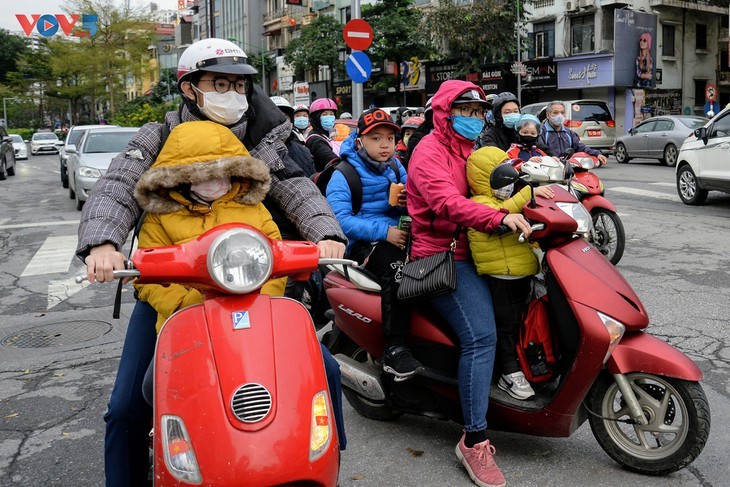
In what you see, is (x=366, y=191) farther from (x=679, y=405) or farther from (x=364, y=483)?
(x=679, y=405)

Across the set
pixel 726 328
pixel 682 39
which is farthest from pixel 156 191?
pixel 682 39

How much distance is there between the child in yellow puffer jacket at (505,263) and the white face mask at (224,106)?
1.23 metres

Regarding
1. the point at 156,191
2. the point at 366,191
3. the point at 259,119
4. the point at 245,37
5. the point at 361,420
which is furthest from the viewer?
the point at 245,37

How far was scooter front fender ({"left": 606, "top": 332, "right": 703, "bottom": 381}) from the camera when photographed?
10.7 feet

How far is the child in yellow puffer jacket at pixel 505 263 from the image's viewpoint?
11.7ft

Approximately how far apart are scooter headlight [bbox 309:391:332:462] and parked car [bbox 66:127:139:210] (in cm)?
1242

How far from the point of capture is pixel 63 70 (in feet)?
173

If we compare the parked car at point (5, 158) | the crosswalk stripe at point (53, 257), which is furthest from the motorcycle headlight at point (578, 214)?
the parked car at point (5, 158)

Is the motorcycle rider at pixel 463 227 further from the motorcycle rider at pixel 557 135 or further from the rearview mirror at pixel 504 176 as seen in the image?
the motorcycle rider at pixel 557 135

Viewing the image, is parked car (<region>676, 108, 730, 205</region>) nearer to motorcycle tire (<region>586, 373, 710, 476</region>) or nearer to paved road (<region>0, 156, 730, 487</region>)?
paved road (<region>0, 156, 730, 487</region>)

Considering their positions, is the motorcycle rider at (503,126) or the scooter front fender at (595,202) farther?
the scooter front fender at (595,202)

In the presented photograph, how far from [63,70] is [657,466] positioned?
55.6 m

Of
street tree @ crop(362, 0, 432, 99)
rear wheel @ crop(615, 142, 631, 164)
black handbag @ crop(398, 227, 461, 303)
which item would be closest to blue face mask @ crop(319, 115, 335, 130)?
black handbag @ crop(398, 227, 461, 303)

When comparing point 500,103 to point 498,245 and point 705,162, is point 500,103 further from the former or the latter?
point 705,162
